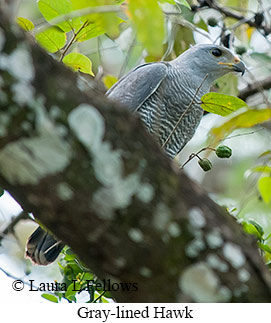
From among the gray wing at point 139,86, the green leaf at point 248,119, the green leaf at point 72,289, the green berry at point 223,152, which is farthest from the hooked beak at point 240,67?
the green leaf at point 248,119

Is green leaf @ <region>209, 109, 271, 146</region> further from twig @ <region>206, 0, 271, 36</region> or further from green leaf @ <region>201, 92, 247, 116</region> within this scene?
twig @ <region>206, 0, 271, 36</region>

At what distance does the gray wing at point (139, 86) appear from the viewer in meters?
3.37

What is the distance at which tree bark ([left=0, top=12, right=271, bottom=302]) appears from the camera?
126 cm

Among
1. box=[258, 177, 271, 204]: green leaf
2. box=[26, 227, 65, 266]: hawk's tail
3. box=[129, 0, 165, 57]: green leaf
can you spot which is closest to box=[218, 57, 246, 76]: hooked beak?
box=[258, 177, 271, 204]: green leaf

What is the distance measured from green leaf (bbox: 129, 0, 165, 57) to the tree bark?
0.25 metres

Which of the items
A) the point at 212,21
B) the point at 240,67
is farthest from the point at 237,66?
the point at 212,21

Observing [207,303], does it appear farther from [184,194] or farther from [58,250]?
[58,250]

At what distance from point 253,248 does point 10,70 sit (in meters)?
0.68

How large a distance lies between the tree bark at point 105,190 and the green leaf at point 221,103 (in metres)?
0.84

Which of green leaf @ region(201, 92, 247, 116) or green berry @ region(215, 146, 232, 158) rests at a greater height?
green leaf @ region(201, 92, 247, 116)

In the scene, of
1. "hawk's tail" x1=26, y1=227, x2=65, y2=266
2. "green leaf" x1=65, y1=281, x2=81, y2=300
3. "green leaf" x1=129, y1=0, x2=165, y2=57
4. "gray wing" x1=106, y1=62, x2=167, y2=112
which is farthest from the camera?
"gray wing" x1=106, y1=62, x2=167, y2=112

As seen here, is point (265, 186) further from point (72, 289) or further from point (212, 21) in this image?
point (212, 21)

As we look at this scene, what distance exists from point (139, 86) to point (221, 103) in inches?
48.2

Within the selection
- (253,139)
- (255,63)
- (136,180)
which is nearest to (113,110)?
(136,180)
